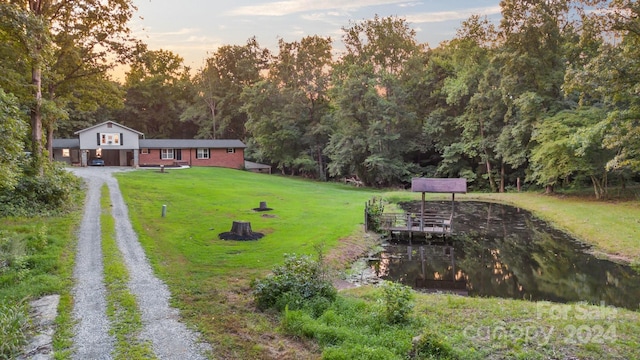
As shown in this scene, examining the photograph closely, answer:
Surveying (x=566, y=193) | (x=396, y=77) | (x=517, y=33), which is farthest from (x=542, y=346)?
(x=396, y=77)

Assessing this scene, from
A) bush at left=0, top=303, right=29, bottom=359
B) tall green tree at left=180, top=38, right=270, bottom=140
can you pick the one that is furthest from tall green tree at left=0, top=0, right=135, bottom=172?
tall green tree at left=180, top=38, right=270, bottom=140

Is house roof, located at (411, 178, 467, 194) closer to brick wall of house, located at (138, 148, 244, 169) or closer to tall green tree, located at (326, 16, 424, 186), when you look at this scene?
tall green tree, located at (326, 16, 424, 186)

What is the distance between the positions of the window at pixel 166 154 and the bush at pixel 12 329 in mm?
42889

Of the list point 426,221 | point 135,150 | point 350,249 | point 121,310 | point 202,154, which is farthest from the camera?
Answer: point 202,154

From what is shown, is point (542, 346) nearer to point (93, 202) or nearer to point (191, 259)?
point (191, 259)

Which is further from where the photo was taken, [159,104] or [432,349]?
[159,104]

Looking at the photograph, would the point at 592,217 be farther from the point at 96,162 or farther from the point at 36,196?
the point at 96,162

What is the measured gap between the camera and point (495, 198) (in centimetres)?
3447

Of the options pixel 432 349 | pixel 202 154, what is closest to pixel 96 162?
pixel 202 154

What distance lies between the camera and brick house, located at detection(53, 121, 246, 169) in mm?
44688

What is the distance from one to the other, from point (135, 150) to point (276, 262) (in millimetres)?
38569

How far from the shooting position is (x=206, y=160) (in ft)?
168

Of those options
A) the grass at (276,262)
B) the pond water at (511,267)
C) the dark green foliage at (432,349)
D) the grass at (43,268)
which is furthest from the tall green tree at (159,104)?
the dark green foliage at (432,349)

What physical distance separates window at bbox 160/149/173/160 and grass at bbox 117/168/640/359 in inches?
730
